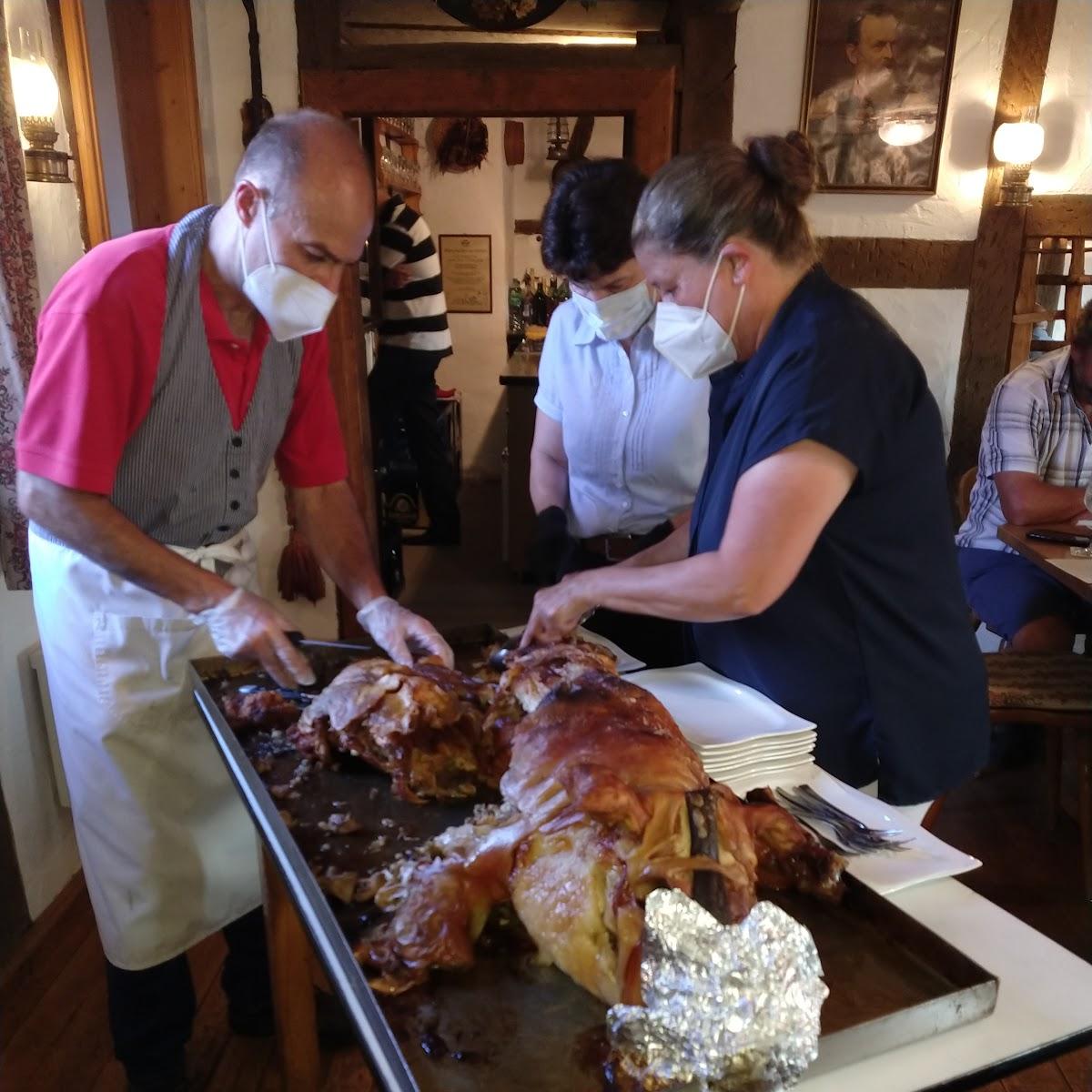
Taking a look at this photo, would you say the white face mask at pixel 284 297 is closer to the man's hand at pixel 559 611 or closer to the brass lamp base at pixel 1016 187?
the man's hand at pixel 559 611

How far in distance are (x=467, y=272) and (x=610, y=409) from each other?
5.84 m

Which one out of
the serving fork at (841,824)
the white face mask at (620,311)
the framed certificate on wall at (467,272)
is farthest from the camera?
the framed certificate on wall at (467,272)

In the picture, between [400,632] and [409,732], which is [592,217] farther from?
[409,732]

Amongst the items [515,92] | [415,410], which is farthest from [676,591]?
[415,410]

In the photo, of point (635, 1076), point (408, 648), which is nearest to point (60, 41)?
point (408, 648)

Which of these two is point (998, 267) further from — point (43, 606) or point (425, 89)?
point (43, 606)

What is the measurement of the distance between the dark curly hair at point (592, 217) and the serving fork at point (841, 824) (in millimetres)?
1315

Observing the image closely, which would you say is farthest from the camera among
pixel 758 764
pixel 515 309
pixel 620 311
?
pixel 515 309

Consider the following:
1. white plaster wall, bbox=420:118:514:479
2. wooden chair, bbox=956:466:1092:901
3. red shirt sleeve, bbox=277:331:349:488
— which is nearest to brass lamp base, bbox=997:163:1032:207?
wooden chair, bbox=956:466:1092:901

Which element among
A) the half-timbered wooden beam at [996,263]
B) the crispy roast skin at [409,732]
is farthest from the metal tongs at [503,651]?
the half-timbered wooden beam at [996,263]

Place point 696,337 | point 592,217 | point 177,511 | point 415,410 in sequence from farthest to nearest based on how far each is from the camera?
1. point 415,410
2. point 592,217
3. point 177,511
4. point 696,337

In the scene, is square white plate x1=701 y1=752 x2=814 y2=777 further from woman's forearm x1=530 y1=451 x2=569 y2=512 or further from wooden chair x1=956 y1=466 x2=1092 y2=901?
wooden chair x1=956 y1=466 x2=1092 y2=901

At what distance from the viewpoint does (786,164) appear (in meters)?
1.44

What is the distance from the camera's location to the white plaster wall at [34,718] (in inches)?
94.0
